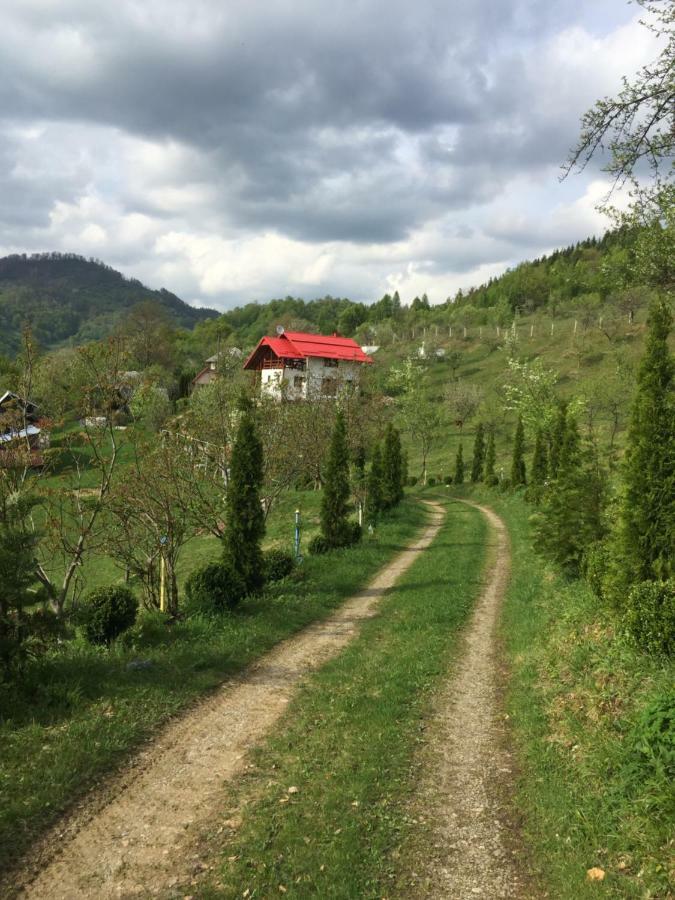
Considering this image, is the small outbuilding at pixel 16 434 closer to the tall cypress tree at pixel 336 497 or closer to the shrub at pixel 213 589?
the shrub at pixel 213 589

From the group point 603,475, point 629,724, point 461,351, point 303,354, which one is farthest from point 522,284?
point 629,724

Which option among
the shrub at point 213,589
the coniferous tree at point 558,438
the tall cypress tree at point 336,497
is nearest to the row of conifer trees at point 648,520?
the shrub at point 213,589

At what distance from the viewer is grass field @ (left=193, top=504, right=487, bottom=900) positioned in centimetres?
518

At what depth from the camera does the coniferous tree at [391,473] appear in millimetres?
33031

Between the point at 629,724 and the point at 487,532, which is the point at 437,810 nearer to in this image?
the point at 629,724

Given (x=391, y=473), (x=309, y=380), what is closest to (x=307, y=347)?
(x=309, y=380)

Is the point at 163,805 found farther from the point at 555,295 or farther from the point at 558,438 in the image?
the point at 555,295

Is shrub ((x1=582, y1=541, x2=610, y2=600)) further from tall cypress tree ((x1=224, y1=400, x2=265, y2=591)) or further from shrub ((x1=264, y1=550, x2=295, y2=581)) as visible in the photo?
shrub ((x1=264, y1=550, x2=295, y2=581))

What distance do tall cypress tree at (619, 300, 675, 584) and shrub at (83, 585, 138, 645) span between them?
9.56 m

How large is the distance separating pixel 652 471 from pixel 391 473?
79.3ft

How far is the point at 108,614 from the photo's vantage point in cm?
1084

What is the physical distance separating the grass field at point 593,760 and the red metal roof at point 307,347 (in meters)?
46.5

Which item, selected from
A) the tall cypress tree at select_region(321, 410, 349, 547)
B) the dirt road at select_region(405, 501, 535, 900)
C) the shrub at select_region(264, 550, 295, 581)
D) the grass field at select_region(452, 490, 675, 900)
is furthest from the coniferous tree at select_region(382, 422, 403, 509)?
the dirt road at select_region(405, 501, 535, 900)

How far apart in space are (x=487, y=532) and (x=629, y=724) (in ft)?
67.9
